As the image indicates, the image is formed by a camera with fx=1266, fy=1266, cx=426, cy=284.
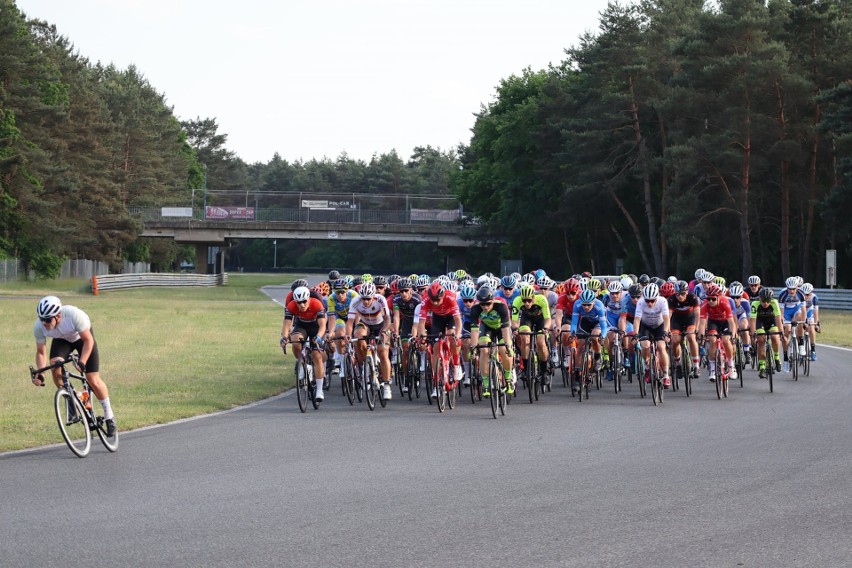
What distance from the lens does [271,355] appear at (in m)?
29.0

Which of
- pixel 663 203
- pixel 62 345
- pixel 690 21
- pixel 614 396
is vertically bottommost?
pixel 614 396

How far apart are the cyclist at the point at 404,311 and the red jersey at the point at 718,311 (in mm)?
4600

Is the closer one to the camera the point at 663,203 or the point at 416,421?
the point at 416,421

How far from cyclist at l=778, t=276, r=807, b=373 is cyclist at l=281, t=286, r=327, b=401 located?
946 cm

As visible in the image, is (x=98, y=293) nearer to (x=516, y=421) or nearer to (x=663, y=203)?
(x=663, y=203)

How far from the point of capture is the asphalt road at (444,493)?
7.72m

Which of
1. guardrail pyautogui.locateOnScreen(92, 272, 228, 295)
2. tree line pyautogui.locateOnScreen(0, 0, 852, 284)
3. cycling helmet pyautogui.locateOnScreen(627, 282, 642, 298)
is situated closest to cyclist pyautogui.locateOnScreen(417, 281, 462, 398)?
cycling helmet pyautogui.locateOnScreen(627, 282, 642, 298)

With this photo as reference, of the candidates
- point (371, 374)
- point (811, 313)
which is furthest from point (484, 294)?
point (811, 313)

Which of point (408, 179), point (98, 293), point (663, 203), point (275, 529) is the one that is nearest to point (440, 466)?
point (275, 529)

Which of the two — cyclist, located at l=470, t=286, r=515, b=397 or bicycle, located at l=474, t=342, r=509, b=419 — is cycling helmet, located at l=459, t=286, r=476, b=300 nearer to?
cyclist, located at l=470, t=286, r=515, b=397

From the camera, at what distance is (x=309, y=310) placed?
17.3 metres

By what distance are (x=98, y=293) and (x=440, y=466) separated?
62.4m

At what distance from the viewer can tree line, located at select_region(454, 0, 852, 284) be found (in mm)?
56188

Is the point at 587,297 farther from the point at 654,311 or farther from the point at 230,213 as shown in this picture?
the point at 230,213
